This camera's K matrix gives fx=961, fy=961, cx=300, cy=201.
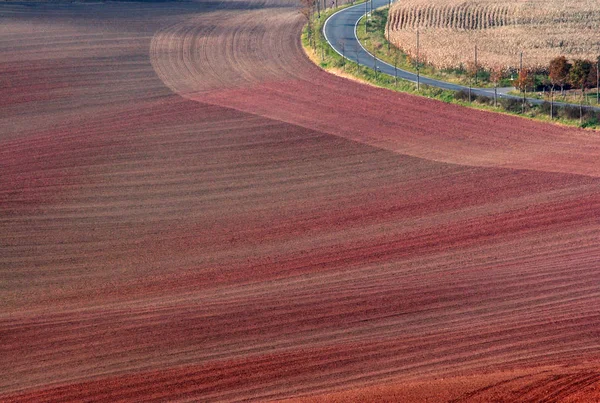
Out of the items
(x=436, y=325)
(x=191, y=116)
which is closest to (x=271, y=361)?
(x=436, y=325)

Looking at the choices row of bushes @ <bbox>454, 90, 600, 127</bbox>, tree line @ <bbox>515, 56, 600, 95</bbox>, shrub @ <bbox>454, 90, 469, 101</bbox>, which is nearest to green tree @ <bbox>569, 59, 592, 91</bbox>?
tree line @ <bbox>515, 56, 600, 95</bbox>

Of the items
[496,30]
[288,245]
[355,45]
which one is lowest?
[288,245]

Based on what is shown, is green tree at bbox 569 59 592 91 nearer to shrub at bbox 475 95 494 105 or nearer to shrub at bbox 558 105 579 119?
shrub at bbox 558 105 579 119

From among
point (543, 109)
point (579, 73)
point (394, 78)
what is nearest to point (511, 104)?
point (543, 109)

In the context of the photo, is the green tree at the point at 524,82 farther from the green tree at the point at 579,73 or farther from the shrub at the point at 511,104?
the green tree at the point at 579,73

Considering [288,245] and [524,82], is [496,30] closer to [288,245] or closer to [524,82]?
[524,82]

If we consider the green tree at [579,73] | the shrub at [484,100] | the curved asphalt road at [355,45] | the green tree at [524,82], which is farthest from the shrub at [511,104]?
the green tree at [579,73]
